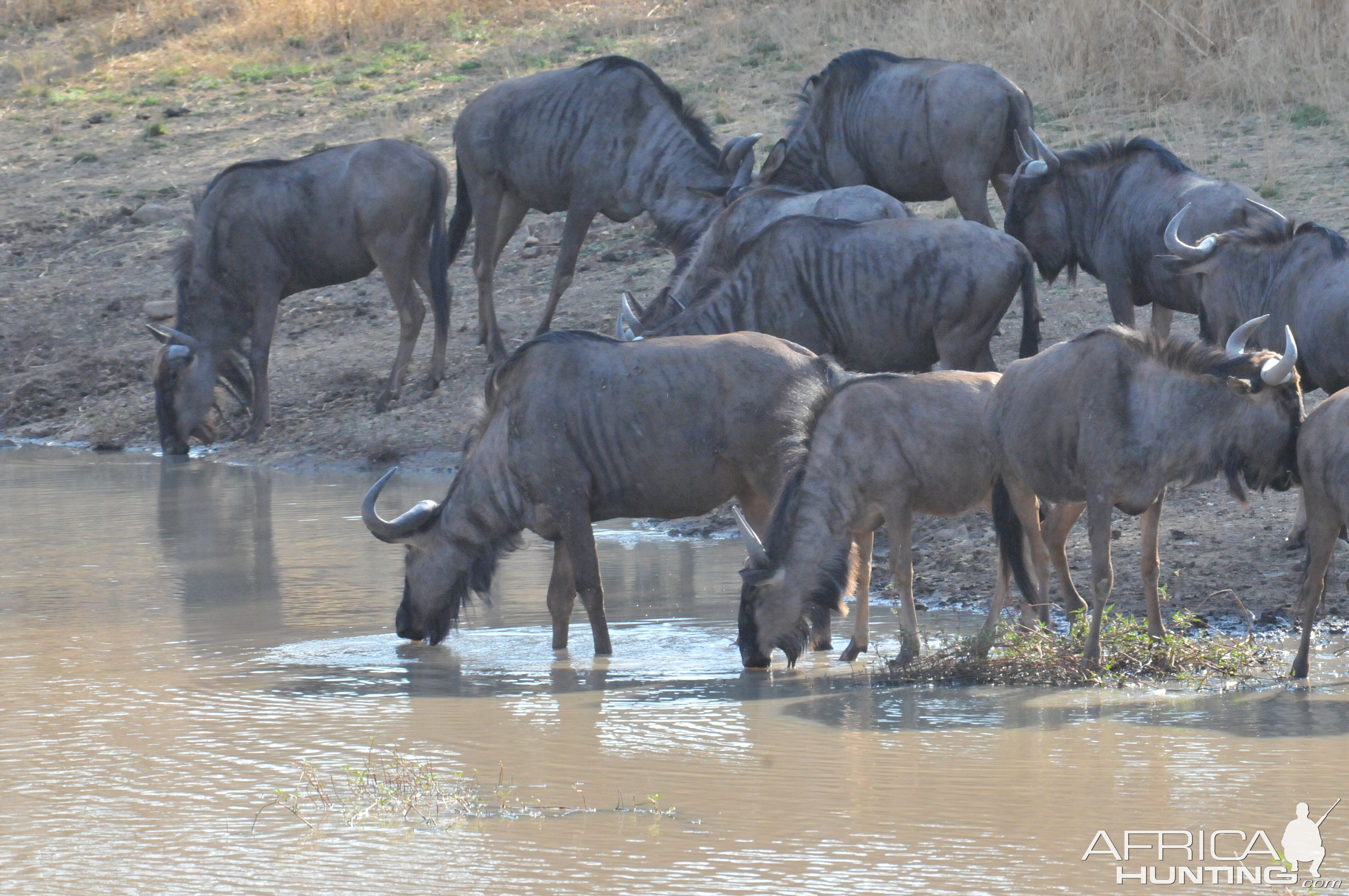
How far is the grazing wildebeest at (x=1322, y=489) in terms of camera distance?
5.44 meters

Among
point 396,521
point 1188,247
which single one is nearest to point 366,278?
point 396,521

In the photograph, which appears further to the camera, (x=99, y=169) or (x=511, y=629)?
(x=99, y=169)

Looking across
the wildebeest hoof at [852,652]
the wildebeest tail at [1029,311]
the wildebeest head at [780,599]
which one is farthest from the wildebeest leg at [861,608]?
the wildebeest tail at [1029,311]

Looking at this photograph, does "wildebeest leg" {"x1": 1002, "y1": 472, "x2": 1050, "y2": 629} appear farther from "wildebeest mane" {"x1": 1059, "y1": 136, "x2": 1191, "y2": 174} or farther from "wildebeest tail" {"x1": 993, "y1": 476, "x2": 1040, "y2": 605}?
"wildebeest mane" {"x1": 1059, "y1": 136, "x2": 1191, "y2": 174}

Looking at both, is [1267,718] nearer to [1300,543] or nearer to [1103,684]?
[1103,684]

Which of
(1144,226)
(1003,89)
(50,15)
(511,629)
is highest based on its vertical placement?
(50,15)

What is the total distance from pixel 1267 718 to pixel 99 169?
14.3 metres

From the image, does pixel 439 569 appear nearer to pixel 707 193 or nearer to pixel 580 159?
pixel 707 193

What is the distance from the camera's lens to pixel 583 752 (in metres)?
5.15

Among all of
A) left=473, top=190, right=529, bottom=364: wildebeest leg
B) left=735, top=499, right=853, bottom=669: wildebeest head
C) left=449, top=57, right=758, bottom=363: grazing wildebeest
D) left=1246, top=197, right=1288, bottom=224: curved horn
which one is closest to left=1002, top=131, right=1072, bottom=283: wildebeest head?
left=1246, top=197, right=1288, bottom=224: curved horn

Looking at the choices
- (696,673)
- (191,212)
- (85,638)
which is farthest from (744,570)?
(191,212)

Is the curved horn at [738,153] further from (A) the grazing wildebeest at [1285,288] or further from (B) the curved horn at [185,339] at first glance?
(B) the curved horn at [185,339]

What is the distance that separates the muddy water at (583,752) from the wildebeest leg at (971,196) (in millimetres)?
3501

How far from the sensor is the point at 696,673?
616cm
